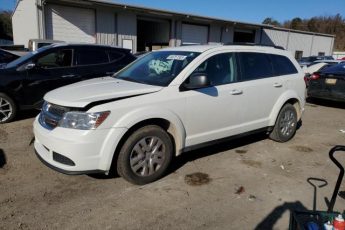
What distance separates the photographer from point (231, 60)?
194 inches

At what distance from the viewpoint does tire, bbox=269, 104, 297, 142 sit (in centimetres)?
584

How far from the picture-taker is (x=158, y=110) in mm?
3967

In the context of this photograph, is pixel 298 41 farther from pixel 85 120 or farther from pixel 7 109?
pixel 85 120

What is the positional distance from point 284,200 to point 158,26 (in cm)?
2482

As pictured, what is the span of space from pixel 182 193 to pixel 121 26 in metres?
19.5

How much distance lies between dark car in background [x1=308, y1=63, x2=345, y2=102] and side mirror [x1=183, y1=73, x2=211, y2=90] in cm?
697


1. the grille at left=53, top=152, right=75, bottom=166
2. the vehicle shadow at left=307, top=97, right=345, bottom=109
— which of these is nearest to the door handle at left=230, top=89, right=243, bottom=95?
the grille at left=53, top=152, right=75, bottom=166

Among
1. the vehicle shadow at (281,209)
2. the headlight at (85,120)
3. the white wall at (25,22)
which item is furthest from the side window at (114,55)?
the white wall at (25,22)

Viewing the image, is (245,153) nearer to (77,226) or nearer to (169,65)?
(169,65)

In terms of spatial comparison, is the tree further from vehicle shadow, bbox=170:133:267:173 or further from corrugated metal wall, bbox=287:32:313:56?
vehicle shadow, bbox=170:133:267:173

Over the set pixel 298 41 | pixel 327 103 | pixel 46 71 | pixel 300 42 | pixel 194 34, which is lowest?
pixel 327 103

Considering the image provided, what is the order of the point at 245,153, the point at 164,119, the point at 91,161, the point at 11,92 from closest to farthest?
1. the point at 91,161
2. the point at 164,119
3. the point at 245,153
4. the point at 11,92

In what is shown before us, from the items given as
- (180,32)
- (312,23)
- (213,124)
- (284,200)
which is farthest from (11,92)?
(312,23)

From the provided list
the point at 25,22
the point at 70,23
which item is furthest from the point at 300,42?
the point at 25,22
